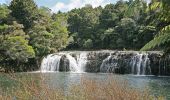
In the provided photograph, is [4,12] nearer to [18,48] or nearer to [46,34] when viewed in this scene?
[46,34]

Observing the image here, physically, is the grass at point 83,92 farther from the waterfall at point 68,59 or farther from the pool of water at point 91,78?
the waterfall at point 68,59

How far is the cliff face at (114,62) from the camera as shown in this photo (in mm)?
40375

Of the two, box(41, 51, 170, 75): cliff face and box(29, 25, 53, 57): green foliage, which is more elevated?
box(29, 25, 53, 57): green foliage

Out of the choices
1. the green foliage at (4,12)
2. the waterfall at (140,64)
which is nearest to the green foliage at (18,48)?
the green foliage at (4,12)

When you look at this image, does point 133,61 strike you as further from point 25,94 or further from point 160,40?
point 160,40

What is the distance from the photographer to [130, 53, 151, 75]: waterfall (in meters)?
40.5

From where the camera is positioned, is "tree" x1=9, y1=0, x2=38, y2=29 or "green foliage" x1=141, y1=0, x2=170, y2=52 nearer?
"green foliage" x1=141, y1=0, x2=170, y2=52

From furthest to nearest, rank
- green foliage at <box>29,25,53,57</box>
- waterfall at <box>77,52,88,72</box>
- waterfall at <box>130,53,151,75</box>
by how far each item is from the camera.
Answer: green foliage at <box>29,25,53,57</box> → waterfall at <box>77,52,88,72</box> → waterfall at <box>130,53,151,75</box>

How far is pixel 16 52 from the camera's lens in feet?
139

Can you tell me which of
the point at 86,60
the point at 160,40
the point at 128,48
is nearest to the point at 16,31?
the point at 86,60

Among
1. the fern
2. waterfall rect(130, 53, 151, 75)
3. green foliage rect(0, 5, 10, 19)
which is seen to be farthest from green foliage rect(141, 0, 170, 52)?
green foliage rect(0, 5, 10, 19)

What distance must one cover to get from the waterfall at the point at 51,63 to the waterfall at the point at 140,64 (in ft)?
27.9

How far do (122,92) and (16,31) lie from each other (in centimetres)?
Answer: 3825

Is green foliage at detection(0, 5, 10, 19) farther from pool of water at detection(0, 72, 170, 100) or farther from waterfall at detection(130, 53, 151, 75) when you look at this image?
pool of water at detection(0, 72, 170, 100)
